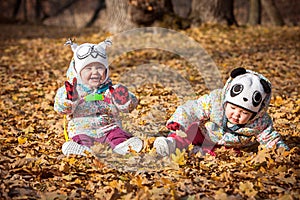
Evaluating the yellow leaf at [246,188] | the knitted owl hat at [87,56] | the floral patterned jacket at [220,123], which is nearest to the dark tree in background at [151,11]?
the knitted owl hat at [87,56]

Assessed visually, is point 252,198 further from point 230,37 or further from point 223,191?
point 230,37

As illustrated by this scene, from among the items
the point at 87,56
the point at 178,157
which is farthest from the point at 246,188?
the point at 87,56

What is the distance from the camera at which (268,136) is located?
4148 mm

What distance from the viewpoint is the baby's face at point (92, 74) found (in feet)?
14.3

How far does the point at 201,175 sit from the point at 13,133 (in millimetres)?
2346

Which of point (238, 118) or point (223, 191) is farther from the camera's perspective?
point (238, 118)

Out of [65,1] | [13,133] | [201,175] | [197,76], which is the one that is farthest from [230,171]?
[65,1]

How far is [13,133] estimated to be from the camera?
5.05 meters

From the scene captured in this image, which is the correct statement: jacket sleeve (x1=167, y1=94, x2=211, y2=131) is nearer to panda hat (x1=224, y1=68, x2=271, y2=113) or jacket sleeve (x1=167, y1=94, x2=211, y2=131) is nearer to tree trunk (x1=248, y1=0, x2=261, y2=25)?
panda hat (x1=224, y1=68, x2=271, y2=113)

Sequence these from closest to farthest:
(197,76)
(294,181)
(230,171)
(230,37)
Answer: (294,181), (230,171), (197,76), (230,37)

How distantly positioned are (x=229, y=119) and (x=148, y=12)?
7.62 metres

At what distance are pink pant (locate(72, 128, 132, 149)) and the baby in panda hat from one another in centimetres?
44

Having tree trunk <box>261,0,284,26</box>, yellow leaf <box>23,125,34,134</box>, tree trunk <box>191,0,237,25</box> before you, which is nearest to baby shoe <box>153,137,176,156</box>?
yellow leaf <box>23,125,34,134</box>

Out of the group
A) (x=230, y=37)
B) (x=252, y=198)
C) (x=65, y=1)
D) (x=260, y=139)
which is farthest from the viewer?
(x=65, y=1)
